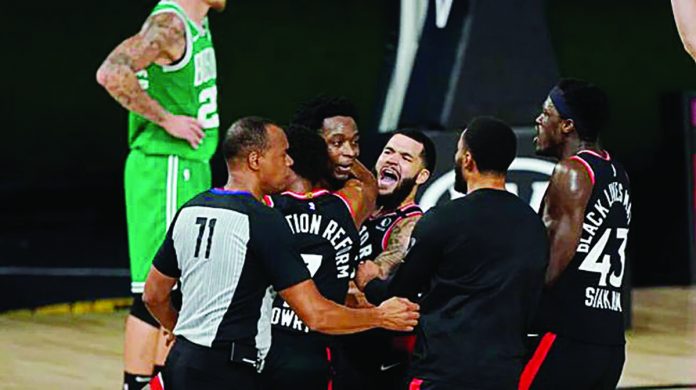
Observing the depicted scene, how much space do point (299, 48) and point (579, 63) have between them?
7.47 ft

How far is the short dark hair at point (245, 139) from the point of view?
5316 mm

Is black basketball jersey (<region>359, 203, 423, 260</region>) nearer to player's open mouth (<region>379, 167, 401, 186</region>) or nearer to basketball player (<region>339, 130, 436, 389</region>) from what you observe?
basketball player (<region>339, 130, 436, 389</region>)

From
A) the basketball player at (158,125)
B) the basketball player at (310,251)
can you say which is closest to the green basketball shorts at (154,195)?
the basketball player at (158,125)

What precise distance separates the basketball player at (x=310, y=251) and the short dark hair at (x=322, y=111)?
0.47 metres

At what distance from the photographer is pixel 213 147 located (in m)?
7.69

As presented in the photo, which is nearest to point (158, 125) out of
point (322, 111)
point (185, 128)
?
point (185, 128)

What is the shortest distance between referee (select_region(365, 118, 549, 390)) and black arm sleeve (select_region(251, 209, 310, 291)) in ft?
1.14

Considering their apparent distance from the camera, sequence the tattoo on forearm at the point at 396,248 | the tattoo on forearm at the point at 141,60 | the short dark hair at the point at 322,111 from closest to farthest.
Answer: the tattoo on forearm at the point at 396,248 → the short dark hair at the point at 322,111 → the tattoo on forearm at the point at 141,60

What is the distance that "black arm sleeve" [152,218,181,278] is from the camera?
17.5 ft

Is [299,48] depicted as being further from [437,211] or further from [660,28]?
[437,211]

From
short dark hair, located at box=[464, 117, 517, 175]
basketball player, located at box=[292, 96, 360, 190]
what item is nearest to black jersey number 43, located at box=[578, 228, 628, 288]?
short dark hair, located at box=[464, 117, 517, 175]

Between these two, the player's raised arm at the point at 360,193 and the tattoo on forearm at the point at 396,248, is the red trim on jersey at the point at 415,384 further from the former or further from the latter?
the player's raised arm at the point at 360,193

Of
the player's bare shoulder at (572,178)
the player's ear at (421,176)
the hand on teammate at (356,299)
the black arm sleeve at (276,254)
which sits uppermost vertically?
the player's bare shoulder at (572,178)

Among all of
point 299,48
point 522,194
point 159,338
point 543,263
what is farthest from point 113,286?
point 543,263
